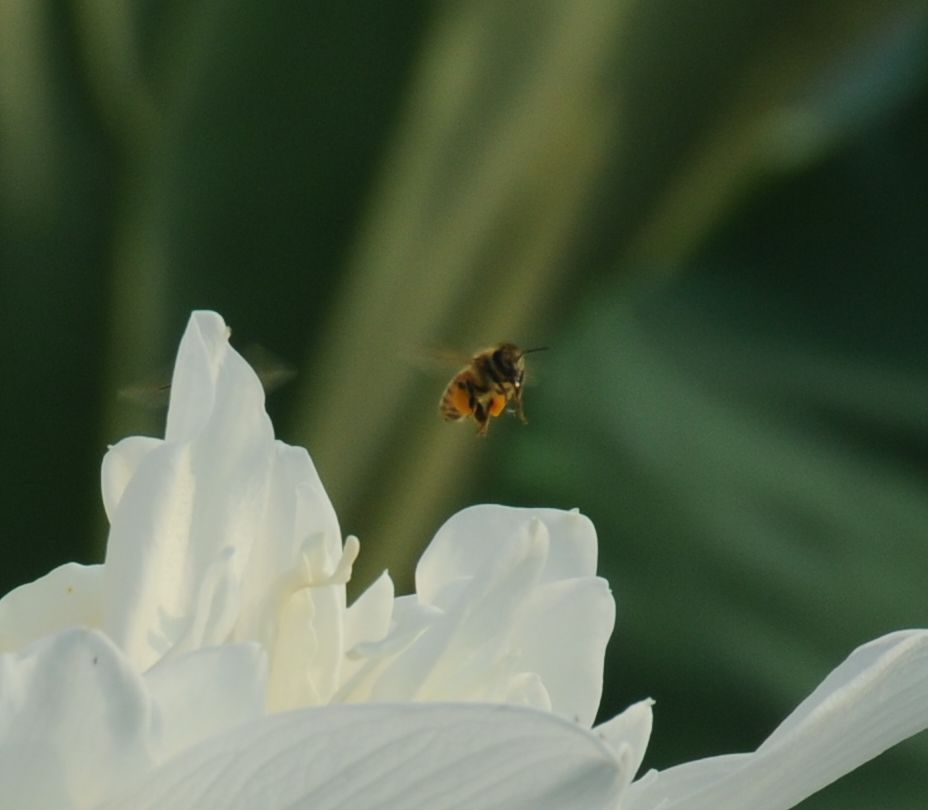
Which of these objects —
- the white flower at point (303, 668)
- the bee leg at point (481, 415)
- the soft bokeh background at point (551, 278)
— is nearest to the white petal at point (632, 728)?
the white flower at point (303, 668)

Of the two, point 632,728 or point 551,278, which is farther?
point 551,278

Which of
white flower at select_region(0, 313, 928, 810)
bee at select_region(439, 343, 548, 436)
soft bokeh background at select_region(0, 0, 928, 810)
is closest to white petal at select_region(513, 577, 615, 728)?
white flower at select_region(0, 313, 928, 810)

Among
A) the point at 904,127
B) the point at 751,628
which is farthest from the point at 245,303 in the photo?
the point at 904,127

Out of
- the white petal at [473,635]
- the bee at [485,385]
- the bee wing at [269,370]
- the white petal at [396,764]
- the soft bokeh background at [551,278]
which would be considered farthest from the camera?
the soft bokeh background at [551,278]

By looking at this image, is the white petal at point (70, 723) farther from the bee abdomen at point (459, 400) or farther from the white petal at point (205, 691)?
the bee abdomen at point (459, 400)

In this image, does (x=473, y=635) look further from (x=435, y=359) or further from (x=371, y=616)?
(x=435, y=359)

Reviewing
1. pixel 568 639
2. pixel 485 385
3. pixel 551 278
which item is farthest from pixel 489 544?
pixel 551 278
